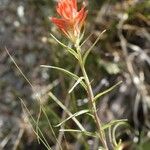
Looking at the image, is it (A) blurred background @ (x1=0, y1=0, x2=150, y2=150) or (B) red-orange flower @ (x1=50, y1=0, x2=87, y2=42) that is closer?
(B) red-orange flower @ (x1=50, y1=0, x2=87, y2=42)

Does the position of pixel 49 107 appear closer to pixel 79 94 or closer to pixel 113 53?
pixel 79 94

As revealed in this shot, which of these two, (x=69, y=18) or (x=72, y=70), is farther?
(x=72, y=70)

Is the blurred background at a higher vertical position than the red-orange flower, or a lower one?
lower

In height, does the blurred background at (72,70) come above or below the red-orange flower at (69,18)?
below

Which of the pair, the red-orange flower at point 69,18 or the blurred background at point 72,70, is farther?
the blurred background at point 72,70

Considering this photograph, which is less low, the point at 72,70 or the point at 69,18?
the point at 69,18
